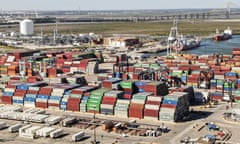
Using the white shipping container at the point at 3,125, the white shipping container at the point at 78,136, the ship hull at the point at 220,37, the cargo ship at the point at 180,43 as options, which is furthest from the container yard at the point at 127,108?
the ship hull at the point at 220,37

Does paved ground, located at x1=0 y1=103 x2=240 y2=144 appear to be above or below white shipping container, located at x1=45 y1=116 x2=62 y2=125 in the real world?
below

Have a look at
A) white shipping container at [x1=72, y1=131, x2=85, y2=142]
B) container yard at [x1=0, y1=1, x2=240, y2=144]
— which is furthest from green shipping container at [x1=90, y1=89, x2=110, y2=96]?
white shipping container at [x1=72, y1=131, x2=85, y2=142]

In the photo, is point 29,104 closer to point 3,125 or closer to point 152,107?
point 3,125

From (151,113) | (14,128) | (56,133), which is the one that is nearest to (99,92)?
(151,113)

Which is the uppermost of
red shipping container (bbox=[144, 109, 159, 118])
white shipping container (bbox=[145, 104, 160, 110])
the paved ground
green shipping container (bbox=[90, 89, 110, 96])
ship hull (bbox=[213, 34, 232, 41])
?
ship hull (bbox=[213, 34, 232, 41])

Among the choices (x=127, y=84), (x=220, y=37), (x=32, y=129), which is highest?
(x=220, y=37)

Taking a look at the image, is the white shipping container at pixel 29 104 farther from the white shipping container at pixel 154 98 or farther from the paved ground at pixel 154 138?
the white shipping container at pixel 154 98

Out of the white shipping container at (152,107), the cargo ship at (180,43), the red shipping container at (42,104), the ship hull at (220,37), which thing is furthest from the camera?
the ship hull at (220,37)

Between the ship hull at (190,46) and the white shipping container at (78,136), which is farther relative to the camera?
the ship hull at (190,46)

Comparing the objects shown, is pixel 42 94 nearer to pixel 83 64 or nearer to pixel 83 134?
pixel 83 134

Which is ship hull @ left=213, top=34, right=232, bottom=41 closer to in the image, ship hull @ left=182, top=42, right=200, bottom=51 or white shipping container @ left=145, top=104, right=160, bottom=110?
ship hull @ left=182, top=42, right=200, bottom=51

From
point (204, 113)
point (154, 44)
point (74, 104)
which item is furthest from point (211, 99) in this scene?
point (154, 44)

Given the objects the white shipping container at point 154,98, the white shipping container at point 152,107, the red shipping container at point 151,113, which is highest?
the white shipping container at point 154,98
